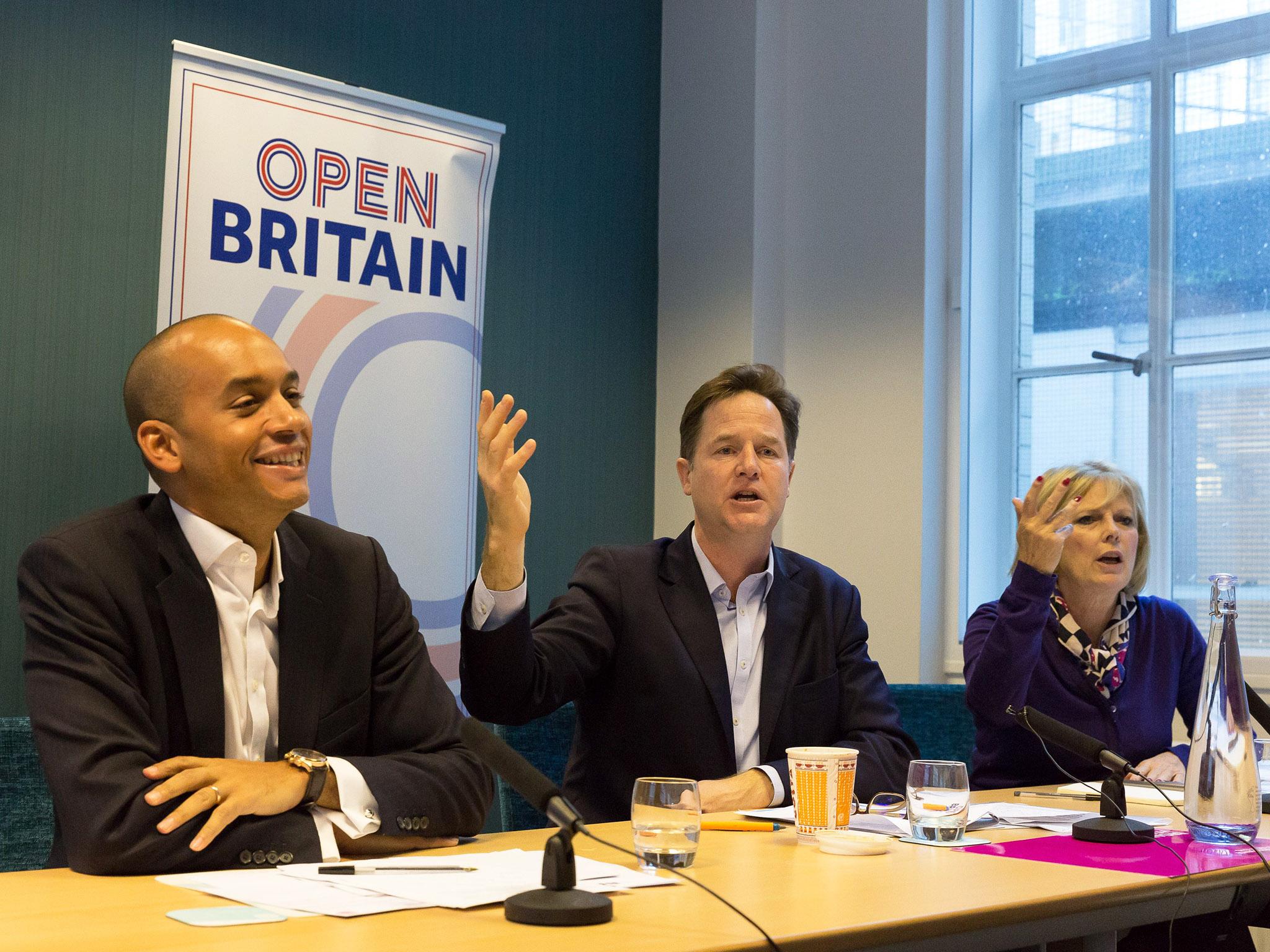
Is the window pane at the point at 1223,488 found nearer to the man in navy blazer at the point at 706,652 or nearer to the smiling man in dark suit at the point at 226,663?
the man in navy blazer at the point at 706,652

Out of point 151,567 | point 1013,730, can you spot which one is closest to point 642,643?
point 1013,730

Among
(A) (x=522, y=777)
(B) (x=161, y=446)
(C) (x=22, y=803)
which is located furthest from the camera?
(C) (x=22, y=803)

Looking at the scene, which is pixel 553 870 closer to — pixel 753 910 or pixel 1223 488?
pixel 753 910

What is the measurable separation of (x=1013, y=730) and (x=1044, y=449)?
1.69m

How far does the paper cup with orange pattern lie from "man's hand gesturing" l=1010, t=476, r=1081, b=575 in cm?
91

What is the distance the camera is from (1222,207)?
151 inches

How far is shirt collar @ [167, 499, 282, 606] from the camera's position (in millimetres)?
1899

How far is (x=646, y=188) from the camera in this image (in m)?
4.88

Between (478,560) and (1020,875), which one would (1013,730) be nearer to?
(1020,875)

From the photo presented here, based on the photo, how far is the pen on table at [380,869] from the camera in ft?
4.80

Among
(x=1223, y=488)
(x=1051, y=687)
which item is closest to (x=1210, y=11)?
(x=1223, y=488)

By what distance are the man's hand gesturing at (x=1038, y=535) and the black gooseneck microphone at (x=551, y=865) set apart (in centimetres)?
152

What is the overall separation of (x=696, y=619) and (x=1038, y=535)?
68cm

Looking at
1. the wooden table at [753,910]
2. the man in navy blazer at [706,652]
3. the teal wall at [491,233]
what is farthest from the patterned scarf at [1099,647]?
the teal wall at [491,233]
